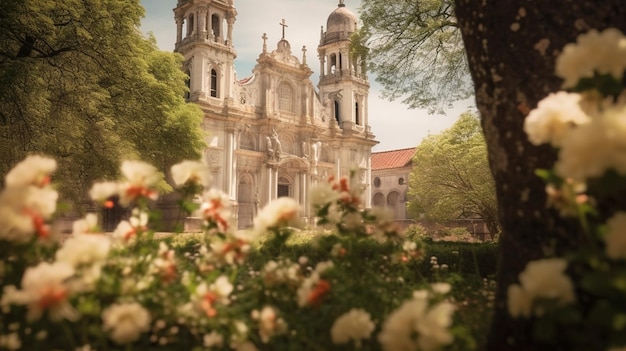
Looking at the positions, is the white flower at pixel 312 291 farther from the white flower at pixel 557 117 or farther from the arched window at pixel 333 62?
the arched window at pixel 333 62

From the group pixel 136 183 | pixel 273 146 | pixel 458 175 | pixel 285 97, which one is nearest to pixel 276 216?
pixel 136 183

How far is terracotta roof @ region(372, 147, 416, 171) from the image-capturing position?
1927 inches

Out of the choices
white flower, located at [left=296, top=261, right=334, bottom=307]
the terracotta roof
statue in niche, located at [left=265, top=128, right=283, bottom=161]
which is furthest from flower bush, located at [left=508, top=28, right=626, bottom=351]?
the terracotta roof

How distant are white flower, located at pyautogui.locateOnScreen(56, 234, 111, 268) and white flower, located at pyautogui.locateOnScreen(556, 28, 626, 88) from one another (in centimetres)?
225

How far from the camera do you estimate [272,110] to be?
107ft

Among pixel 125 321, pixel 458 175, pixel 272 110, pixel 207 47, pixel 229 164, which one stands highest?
pixel 207 47

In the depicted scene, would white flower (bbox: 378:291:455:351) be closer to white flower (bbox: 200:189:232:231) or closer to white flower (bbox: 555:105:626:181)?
white flower (bbox: 555:105:626:181)

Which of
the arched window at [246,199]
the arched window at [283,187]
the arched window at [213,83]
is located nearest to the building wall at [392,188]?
the arched window at [283,187]

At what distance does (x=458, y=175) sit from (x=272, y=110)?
1583 cm

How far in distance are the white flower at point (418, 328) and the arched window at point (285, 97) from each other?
33.0 meters

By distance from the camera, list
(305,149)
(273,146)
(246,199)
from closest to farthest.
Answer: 1. (246,199)
2. (273,146)
3. (305,149)

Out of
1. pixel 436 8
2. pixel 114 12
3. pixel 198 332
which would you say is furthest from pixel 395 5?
pixel 198 332

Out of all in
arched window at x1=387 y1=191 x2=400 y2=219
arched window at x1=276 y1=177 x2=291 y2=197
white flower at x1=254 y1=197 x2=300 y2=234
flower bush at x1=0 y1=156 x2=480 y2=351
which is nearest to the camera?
flower bush at x1=0 y1=156 x2=480 y2=351

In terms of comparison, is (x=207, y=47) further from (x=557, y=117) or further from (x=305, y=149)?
(x=557, y=117)
